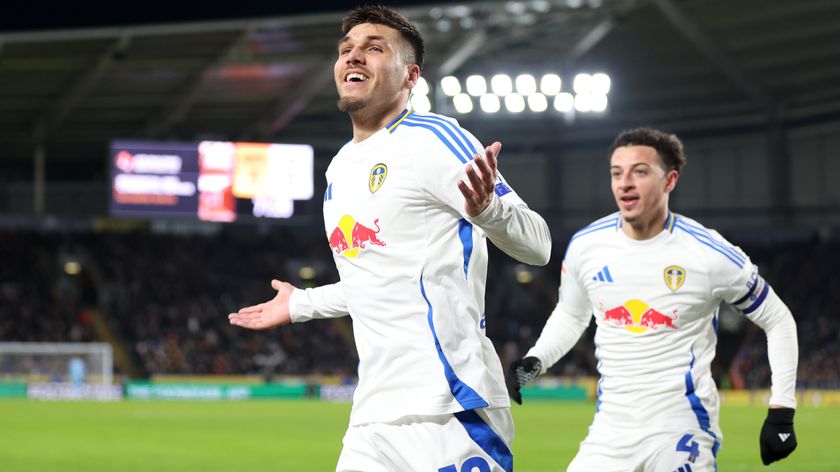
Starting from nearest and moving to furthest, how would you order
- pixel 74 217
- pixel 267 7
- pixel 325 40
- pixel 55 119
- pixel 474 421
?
pixel 474 421, pixel 267 7, pixel 325 40, pixel 55 119, pixel 74 217

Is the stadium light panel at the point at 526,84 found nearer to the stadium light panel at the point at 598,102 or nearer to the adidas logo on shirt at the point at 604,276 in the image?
the stadium light panel at the point at 598,102

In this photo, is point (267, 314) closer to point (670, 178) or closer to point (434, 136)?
point (434, 136)

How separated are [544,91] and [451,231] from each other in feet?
105

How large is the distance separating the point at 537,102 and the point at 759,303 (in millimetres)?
30253

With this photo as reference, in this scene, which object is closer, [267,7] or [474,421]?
[474,421]

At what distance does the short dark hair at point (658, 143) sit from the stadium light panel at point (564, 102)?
95.9 ft

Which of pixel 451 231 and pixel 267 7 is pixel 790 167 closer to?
pixel 267 7

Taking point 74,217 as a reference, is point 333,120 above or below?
above

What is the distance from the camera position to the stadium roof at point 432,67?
32000 mm

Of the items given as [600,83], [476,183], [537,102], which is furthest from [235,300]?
[476,183]

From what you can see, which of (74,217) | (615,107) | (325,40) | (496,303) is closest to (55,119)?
(74,217)

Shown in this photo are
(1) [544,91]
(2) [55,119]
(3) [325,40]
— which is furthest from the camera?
(2) [55,119]

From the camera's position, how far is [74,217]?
141ft

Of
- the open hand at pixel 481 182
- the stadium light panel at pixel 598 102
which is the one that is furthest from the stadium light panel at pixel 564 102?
the open hand at pixel 481 182
